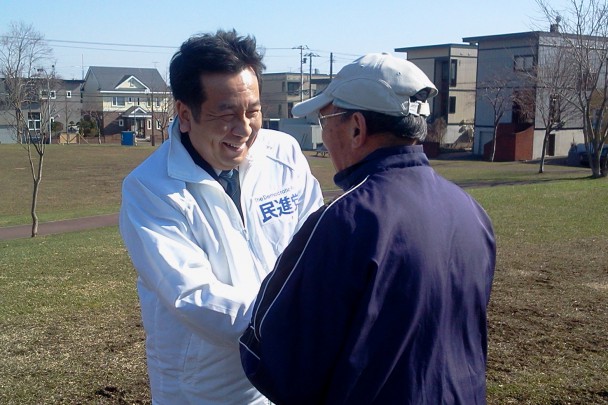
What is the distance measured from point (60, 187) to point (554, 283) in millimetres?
28078

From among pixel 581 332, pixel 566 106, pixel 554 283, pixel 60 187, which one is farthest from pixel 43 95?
pixel 566 106

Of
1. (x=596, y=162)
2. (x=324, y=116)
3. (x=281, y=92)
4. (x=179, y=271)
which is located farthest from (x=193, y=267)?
(x=281, y=92)

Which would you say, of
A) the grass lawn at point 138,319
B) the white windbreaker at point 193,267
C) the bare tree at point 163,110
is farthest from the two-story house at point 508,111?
the white windbreaker at point 193,267

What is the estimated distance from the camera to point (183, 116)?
Result: 2.47m

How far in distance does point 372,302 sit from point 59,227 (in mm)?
18653

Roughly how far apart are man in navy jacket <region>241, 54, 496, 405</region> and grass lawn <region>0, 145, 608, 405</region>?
2.87 m

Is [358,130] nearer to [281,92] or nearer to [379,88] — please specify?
[379,88]

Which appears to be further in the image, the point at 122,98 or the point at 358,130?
the point at 122,98

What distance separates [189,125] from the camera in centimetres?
247

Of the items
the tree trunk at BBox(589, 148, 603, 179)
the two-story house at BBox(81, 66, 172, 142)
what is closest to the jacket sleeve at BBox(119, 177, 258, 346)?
the tree trunk at BBox(589, 148, 603, 179)

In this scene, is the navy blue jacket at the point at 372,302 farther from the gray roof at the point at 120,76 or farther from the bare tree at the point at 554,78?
the gray roof at the point at 120,76

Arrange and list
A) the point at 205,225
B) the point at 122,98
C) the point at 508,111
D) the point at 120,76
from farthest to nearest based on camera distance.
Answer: the point at 120,76 < the point at 122,98 < the point at 508,111 < the point at 205,225

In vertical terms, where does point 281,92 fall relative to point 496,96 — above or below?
above

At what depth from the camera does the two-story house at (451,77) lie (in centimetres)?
5769
